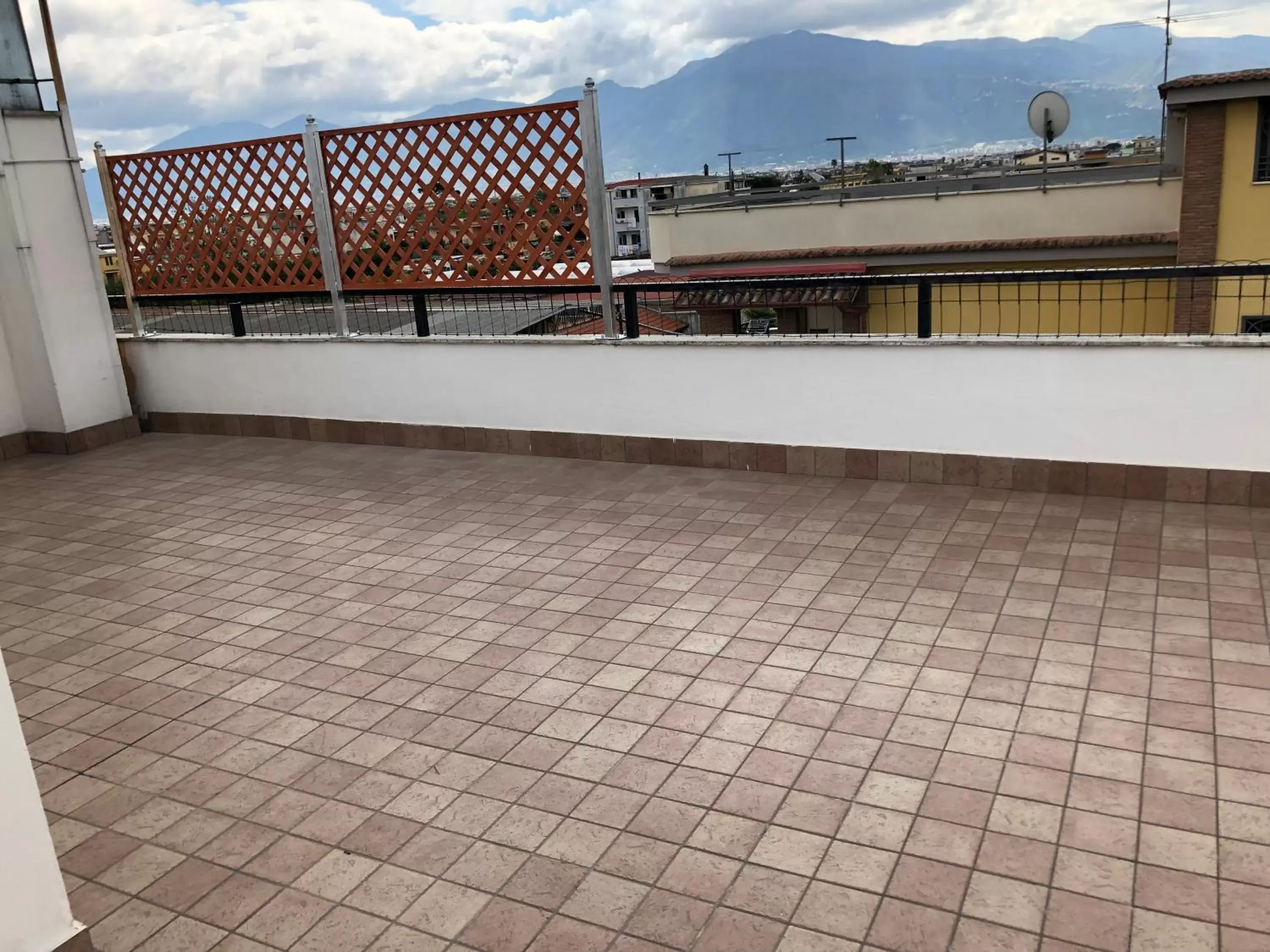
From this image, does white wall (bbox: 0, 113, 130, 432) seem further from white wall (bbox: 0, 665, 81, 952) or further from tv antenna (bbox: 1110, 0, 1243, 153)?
tv antenna (bbox: 1110, 0, 1243, 153)

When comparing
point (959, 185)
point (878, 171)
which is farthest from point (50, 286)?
point (878, 171)

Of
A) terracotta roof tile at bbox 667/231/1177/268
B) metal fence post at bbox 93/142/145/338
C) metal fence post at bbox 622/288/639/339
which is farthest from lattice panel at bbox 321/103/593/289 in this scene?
terracotta roof tile at bbox 667/231/1177/268

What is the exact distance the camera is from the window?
12.8m

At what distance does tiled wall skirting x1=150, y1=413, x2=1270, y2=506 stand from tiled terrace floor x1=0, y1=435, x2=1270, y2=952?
14 centimetres

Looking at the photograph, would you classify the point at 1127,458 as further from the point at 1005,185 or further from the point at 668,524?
the point at 1005,185

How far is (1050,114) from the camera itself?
13.6 meters

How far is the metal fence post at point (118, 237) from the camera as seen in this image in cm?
732

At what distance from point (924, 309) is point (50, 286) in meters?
5.91

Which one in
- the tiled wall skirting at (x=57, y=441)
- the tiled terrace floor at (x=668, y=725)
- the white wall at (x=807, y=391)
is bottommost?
the tiled terrace floor at (x=668, y=725)

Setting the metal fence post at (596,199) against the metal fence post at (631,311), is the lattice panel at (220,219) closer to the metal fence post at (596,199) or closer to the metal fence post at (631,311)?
the metal fence post at (596,199)

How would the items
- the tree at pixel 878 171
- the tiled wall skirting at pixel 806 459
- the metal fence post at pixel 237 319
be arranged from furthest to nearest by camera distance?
1. the tree at pixel 878 171
2. the metal fence post at pixel 237 319
3. the tiled wall skirting at pixel 806 459

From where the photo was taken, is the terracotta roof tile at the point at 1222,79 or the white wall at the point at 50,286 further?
the terracotta roof tile at the point at 1222,79

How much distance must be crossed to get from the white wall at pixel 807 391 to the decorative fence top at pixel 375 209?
0.46 m

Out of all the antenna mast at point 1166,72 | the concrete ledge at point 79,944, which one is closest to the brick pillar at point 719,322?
the antenna mast at point 1166,72
